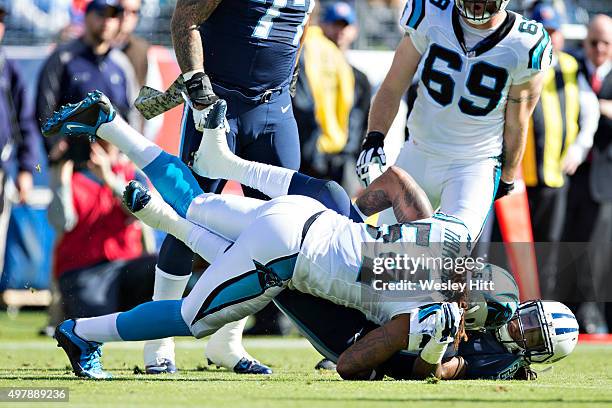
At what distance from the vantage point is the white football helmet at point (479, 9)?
612 centimetres

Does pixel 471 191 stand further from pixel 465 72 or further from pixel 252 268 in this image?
pixel 252 268

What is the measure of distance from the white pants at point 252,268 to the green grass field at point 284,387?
0.30m

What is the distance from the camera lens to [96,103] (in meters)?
5.54

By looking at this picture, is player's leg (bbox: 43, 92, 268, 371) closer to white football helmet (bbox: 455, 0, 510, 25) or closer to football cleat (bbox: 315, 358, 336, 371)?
football cleat (bbox: 315, 358, 336, 371)

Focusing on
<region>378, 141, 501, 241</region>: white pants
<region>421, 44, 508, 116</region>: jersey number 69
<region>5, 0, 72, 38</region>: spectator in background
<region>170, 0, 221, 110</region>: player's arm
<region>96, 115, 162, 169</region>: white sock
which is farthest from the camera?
<region>5, 0, 72, 38</region>: spectator in background

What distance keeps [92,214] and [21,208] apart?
1633 millimetres

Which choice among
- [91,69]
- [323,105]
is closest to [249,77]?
[91,69]

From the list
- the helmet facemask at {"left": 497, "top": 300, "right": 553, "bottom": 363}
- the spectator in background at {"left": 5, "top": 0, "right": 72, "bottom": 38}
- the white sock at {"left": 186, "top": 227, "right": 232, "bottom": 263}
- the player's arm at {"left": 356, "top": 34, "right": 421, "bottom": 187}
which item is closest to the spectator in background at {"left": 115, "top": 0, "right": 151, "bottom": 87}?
the spectator in background at {"left": 5, "top": 0, "right": 72, "bottom": 38}

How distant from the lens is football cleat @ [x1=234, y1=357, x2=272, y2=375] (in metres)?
5.95

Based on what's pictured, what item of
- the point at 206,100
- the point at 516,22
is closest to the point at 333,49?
the point at 516,22

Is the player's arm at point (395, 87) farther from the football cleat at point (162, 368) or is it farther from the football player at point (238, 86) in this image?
the football cleat at point (162, 368)

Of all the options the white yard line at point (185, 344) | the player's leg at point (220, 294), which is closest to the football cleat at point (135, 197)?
the player's leg at point (220, 294)

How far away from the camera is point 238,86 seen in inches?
235

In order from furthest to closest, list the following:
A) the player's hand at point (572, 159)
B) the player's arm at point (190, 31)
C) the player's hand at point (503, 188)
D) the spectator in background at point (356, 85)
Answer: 1. the spectator in background at point (356, 85)
2. the player's hand at point (572, 159)
3. the player's hand at point (503, 188)
4. the player's arm at point (190, 31)
